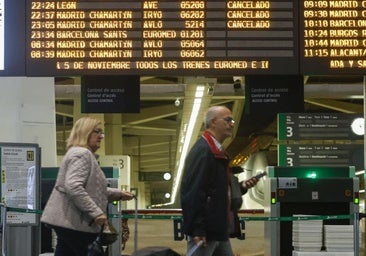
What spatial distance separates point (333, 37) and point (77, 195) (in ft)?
14.0

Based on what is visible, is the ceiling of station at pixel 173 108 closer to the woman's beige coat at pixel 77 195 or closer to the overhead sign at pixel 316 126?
the overhead sign at pixel 316 126

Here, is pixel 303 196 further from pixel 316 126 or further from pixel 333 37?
pixel 316 126

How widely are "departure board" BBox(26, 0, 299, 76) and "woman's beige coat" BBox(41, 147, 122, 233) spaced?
3.22m

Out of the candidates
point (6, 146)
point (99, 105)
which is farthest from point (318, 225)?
point (6, 146)

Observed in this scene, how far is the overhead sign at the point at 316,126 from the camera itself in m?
15.0

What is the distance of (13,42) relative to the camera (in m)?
7.99

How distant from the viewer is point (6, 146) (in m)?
8.30

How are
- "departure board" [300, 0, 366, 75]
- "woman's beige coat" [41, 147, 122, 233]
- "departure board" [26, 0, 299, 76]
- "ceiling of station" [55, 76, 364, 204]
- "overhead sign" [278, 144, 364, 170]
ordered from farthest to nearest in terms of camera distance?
"ceiling of station" [55, 76, 364, 204]
"overhead sign" [278, 144, 364, 170]
"departure board" [300, 0, 366, 75]
"departure board" [26, 0, 299, 76]
"woman's beige coat" [41, 147, 122, 233]

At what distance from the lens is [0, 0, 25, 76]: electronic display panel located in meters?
7.97

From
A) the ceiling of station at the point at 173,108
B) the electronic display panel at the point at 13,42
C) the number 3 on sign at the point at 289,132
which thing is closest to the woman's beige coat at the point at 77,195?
the electronic display panel at the point at 13,42

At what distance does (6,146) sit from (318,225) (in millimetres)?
3630

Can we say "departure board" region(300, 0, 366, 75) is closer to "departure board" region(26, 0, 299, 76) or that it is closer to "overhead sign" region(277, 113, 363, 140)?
"departure board" region(26, 0, 299, 76)

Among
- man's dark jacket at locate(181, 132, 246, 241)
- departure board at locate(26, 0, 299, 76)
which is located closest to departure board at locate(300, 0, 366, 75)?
departure board at locate(26, 0, 299, 76)

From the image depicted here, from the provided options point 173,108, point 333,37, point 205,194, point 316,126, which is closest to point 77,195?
point 205,194
